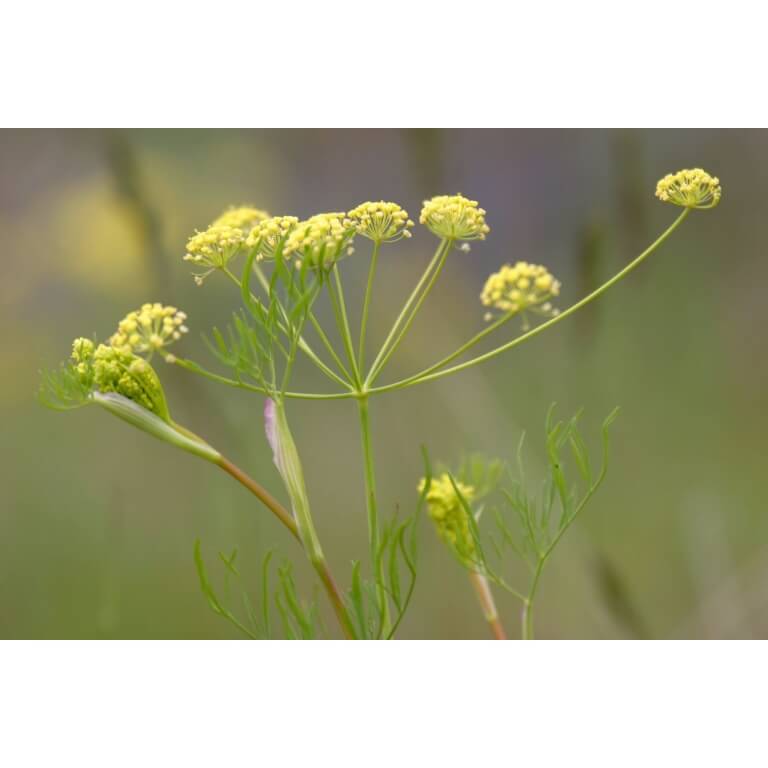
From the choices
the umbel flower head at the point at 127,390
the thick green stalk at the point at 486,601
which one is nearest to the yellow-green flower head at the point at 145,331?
the umbel flower head at the point at 127,390

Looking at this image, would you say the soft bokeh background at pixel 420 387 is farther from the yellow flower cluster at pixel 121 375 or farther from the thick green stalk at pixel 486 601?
the yellow flower cluster at pixel 121 375

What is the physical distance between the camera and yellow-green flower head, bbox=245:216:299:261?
0.62m

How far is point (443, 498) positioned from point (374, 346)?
1.13 ft

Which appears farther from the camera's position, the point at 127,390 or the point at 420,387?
the point at 420,387

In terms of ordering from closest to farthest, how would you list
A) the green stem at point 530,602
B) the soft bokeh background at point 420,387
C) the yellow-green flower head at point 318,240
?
the yellow-green flower head at point 318,240, the green stem at point 530,602, the soft bokeh background at point 420,387

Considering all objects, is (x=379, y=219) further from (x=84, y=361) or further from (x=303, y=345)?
(x=84, y=361)

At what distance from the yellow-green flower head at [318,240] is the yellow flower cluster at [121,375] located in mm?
132

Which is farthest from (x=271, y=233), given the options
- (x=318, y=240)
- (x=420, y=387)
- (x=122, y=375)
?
(x=420, y=387)

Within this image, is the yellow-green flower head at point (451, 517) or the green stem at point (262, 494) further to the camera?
the yellow-green flower head at point (451, 517)

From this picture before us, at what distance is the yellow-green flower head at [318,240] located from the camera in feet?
1.94

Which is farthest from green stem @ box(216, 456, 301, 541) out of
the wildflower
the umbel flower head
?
the wildflower

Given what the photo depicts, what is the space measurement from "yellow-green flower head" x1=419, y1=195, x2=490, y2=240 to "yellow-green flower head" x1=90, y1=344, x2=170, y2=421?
8.8 inches

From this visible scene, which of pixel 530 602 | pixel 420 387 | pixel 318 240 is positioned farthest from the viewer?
pixel 420 387

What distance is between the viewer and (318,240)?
0.60m
